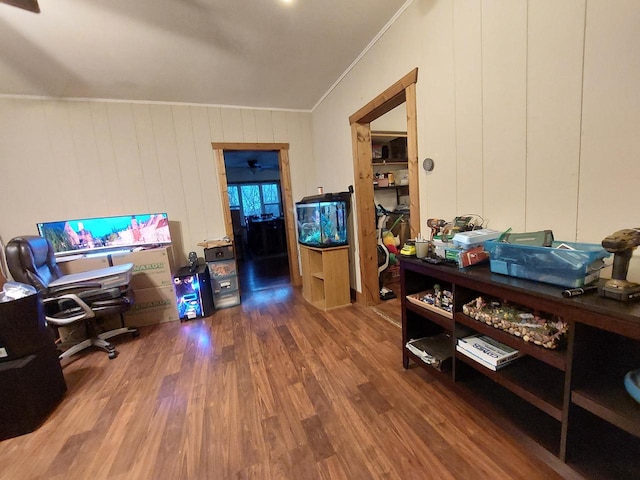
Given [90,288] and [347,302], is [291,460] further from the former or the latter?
[90,288]

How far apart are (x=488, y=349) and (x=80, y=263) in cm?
359

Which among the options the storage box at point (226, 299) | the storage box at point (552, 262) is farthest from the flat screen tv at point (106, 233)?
the storage box at point (552, 262)

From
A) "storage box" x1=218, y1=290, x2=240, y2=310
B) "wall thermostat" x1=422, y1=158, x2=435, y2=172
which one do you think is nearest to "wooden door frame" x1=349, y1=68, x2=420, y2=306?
"wall thermostat" x1=422, y1=158, x2=435, y2=172

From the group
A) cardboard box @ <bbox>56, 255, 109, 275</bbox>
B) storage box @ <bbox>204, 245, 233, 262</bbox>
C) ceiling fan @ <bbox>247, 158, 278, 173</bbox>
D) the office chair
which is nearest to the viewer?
the office chair

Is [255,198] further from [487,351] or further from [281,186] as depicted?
[487,351]

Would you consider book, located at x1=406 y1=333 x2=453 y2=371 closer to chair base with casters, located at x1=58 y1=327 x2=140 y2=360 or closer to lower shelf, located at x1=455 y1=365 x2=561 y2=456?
lower shelf, located at x1=455 y1=365 x2=561 y2=456

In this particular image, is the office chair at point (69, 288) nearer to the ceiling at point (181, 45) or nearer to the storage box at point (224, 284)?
the storage box at point (224, 284)

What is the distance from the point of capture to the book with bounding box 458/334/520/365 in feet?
3.76

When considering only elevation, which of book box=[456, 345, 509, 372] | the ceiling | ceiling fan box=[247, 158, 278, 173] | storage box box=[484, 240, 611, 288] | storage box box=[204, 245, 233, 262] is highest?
the ceiling

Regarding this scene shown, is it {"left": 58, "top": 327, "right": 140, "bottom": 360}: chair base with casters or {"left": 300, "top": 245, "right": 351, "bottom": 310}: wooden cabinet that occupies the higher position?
{"left": 300, "top": 245, "right": 351, "bottom": 310}: wooden cabinet

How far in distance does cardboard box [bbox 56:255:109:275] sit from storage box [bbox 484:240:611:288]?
134 inches

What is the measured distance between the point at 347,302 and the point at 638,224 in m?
2.31

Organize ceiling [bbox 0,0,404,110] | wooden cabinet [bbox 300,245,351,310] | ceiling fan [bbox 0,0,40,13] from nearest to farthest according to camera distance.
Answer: ceiling fan [bbox 0,0,40,13] → ceiling [bbox 0,0,404,110] → wooden cabinet [bbox 300,245,351,310]

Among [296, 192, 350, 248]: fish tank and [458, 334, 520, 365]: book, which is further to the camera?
[296, 192, 350, 248]: fish tank
